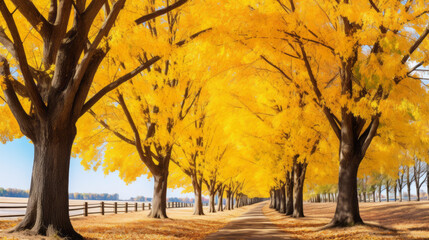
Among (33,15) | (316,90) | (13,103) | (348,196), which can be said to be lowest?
(348,196)

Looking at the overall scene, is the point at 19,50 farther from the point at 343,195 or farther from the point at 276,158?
the point at 276,158

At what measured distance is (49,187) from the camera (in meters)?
7.45

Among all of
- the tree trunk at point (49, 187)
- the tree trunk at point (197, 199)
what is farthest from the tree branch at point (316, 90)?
the tree trunk at point (197, 199)

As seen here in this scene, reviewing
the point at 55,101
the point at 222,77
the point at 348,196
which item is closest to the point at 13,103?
the point at 55,101

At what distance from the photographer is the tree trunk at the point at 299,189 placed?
69.1 ft

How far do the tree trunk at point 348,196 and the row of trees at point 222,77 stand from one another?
0.11 feet

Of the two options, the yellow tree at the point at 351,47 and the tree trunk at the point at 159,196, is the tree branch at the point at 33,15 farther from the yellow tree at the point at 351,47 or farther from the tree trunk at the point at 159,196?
the tree trunk at the point at 159,196

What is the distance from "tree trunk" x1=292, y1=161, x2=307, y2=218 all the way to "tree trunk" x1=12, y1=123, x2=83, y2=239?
51.9 ft

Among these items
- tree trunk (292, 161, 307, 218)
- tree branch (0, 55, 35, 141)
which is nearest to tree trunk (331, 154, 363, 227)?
tree trunk (292, 161, 307, 218)

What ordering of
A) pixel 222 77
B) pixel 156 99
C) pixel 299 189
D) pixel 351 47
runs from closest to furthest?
pixel 351 47 → pixel 156 99 → pixel 222 77 → pixel 299 189

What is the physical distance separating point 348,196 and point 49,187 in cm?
916

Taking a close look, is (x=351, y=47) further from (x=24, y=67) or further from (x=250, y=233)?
(x=24, y=67)

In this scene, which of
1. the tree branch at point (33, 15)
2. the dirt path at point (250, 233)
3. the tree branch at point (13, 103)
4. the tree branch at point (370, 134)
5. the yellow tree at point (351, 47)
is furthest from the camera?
the tree branch at point (370, 134)

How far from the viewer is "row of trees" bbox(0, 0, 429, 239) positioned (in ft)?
24.8
